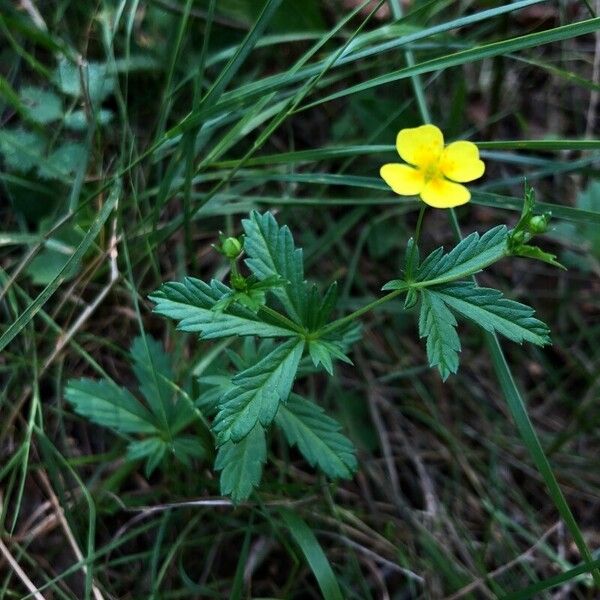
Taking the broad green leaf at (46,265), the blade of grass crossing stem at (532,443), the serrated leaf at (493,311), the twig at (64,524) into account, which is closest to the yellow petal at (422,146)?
the serrated leaf at (493,311)

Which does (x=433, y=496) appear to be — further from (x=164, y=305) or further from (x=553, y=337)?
(x=164, y=305)

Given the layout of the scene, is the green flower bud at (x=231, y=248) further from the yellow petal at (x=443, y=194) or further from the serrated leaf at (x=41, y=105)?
the serrated leaf at (x=41, y=105)

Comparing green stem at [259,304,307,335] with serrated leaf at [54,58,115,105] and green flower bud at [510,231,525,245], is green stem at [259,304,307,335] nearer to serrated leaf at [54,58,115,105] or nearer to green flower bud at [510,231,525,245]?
green flower bud at [510,231,525,245]

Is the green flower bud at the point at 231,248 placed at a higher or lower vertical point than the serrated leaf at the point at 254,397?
higher

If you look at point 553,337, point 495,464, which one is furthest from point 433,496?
→ point 553,337

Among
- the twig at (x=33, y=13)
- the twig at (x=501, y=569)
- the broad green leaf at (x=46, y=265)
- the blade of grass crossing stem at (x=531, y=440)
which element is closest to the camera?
the blade of grass crossing stem at (x=531, y=440)

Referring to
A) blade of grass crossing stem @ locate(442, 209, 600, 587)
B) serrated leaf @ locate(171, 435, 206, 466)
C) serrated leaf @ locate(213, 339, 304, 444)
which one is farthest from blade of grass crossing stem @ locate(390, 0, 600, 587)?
serrated leaf @ locate(171, 435, 206, 466)
